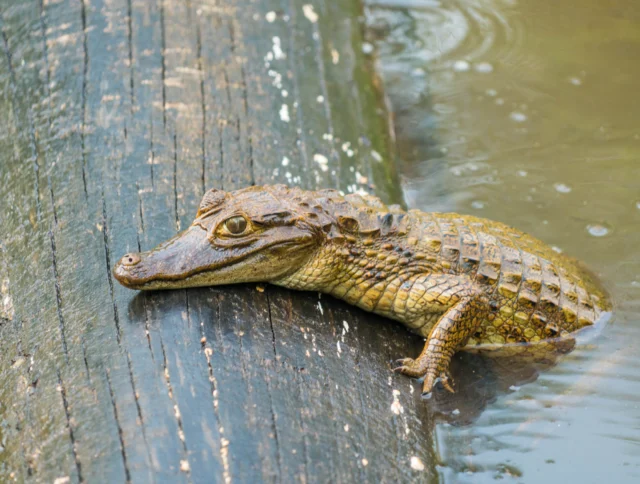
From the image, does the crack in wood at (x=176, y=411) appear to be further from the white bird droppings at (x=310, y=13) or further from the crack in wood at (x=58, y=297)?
the white bird droppings at (x=310, y=13)

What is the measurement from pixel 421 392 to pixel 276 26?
118 inches

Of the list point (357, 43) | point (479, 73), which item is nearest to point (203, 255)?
point (357, 43)

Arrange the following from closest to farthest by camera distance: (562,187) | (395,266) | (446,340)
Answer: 1. (446,340)
2. (395,266)
3. (562,187)

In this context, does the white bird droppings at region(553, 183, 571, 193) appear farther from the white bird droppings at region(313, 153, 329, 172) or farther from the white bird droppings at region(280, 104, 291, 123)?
the white bird droppings at region(280, 104, 291, 123)

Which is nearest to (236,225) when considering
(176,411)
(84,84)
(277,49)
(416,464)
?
(176,411)

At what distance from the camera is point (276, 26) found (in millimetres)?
4953

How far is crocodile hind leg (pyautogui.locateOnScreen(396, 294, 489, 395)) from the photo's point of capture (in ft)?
10.4

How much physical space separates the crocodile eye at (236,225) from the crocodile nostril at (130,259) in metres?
0.45

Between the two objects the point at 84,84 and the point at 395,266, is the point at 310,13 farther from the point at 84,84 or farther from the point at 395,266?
the point at 395,266

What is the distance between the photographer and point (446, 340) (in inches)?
130

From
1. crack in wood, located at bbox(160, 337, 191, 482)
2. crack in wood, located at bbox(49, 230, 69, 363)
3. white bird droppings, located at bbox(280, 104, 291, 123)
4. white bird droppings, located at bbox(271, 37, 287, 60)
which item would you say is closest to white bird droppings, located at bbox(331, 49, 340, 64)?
white bird droppings, located at bbox(271, 37, 287, 60)

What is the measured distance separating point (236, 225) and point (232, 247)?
0.11 m

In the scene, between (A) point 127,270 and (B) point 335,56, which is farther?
(B) point 335,56

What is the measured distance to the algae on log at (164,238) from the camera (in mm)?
2471
